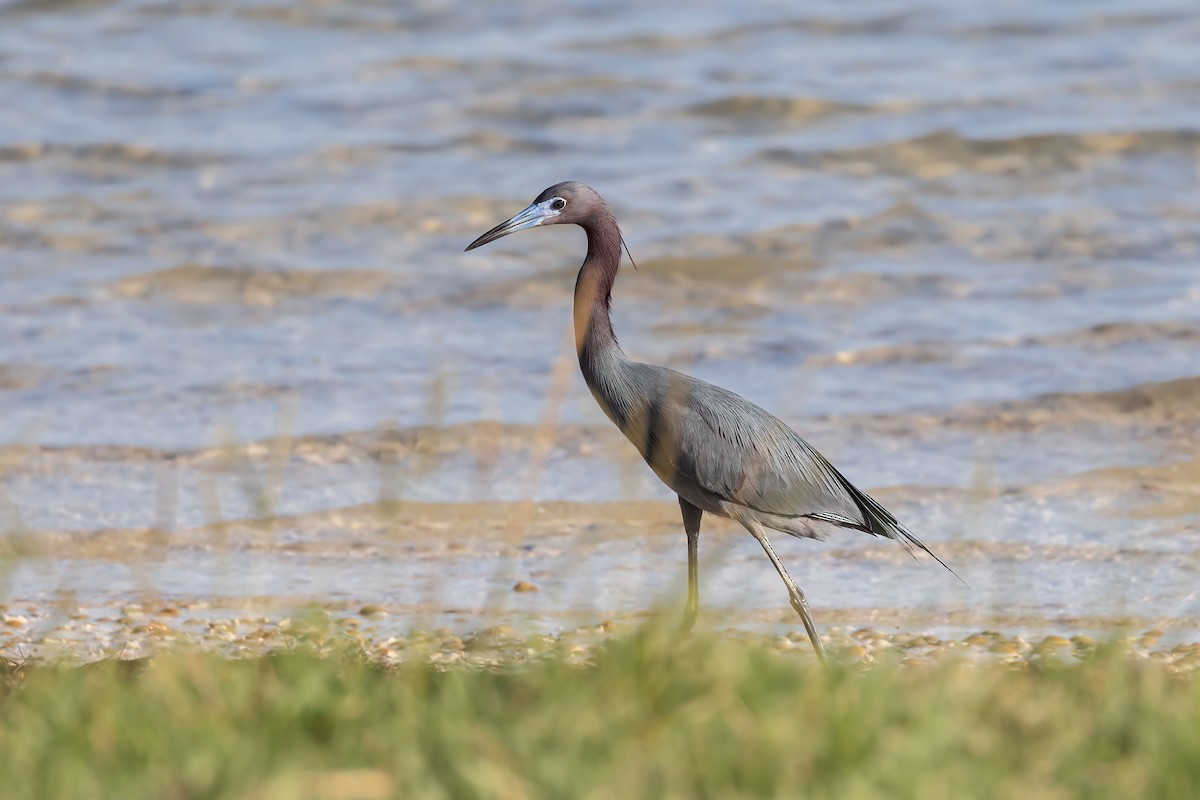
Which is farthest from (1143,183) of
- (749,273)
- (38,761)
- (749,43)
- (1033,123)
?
(38,761)

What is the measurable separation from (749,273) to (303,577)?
4.90 metres

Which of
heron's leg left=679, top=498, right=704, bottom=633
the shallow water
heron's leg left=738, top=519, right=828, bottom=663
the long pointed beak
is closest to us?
heron's leg left=679, top=498, right=704, bottom=633

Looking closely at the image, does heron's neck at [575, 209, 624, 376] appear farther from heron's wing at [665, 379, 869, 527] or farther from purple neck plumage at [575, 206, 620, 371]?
heron's wing at [665, 379, 869, 527]

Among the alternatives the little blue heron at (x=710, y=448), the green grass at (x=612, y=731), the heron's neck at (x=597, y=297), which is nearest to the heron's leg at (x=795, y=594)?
the little blue heron at (x=710, y=448)

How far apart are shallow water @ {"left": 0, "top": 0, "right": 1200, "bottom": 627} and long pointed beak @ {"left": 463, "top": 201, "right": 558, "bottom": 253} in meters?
0.81

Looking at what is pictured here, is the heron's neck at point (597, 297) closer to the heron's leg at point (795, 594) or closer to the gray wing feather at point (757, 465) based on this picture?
the gray wing feather at point (757, 465)

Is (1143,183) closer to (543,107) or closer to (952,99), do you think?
(952,99)

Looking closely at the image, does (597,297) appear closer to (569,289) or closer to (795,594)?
(795,594)

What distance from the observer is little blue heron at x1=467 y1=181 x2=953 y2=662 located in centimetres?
577

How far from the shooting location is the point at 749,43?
15281 millimetres

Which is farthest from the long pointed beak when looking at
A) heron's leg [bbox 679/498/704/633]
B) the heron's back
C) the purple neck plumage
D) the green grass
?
the green grass

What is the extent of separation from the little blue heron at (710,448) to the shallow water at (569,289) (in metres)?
0.36

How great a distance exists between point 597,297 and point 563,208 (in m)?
0.36

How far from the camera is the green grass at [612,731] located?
3.33 metres
